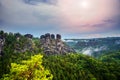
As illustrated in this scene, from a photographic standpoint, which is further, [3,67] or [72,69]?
[72,69]

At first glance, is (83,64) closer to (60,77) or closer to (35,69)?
(60,77)

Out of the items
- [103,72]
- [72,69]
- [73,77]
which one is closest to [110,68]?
[103,72]

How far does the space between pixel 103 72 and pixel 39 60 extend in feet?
514

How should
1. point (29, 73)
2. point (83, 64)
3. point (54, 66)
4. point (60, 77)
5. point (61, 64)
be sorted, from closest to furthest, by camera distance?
point (29, 73)
point (60, 77)
point (54, 66)
point (61, 64)
point (83, 64)

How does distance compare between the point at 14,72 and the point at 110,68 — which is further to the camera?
the point at 110,68

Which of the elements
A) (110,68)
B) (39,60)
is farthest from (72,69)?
(39,60)

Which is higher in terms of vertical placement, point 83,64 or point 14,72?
point 14,72

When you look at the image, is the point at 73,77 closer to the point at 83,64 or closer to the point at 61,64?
the point at 61,64

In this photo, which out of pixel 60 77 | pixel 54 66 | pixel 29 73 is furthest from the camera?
pixel 54 66

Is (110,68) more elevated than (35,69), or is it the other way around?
(35,69)

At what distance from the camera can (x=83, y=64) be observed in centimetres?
19850

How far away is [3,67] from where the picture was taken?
504 feet

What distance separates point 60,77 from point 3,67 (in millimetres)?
40437

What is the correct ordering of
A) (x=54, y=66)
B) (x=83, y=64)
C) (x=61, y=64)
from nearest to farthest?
(x=54, y=66) < (x=61, y=64) < (x=83, y=64)
